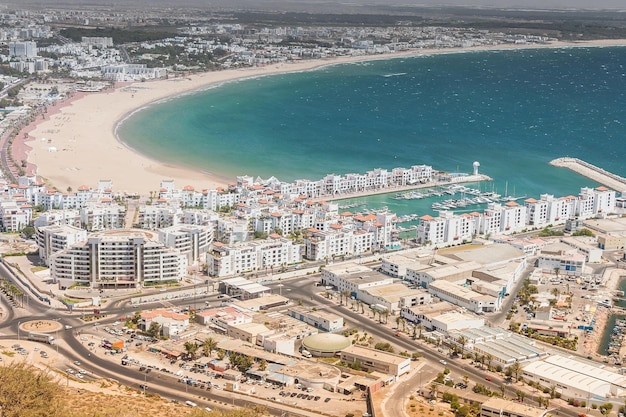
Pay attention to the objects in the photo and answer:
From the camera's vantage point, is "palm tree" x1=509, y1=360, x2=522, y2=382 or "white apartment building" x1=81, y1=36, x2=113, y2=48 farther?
"white apartment building" x1=81, y1=36, x2=113, y2=48

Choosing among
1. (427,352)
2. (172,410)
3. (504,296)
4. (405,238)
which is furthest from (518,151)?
(172,410)

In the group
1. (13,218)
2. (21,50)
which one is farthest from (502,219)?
(21,50)

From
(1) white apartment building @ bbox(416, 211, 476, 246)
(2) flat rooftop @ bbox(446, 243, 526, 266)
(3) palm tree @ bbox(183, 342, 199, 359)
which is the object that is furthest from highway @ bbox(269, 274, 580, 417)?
(1) white apartment building @ bbox(416, 211, 476, 246)

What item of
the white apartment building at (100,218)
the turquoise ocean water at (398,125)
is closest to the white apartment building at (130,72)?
the turquoise ocean water at (398,125)

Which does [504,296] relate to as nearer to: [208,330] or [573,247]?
[573,247]

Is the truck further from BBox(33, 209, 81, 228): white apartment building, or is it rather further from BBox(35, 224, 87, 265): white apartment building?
BBox(33, 209, 81, 228): white apartment building

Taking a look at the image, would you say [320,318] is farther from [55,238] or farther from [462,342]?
[55,238]
